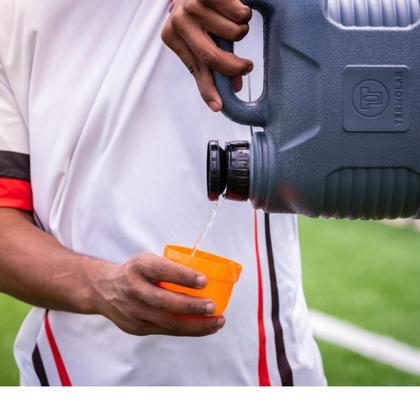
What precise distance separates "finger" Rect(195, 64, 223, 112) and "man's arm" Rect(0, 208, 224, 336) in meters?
0.27

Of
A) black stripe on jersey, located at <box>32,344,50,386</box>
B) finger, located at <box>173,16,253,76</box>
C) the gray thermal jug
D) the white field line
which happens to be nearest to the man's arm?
black stripe on jersey, located at <box>32,344,50,386</box>

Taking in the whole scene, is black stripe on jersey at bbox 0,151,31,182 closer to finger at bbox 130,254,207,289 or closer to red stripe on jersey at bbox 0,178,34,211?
red stripe on jersey at bbox 0,178,34,211

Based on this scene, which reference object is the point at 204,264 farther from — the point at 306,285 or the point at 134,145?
the point at 306,285

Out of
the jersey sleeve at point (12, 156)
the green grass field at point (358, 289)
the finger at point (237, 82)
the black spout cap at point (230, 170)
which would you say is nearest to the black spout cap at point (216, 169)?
the black spout cap at point (230, 170)

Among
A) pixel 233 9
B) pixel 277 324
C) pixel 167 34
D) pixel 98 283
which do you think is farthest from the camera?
pixel 277 324

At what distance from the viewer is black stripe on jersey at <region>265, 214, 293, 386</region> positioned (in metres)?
2.09

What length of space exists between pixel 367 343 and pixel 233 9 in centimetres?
367

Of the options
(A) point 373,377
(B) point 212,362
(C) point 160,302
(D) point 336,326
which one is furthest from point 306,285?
(C) point 160,302

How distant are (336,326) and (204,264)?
3649 mm

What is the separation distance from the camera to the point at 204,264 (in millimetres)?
1699

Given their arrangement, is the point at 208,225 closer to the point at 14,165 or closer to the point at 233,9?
the point at 14,165

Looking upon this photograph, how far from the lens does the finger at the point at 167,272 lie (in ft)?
5.46

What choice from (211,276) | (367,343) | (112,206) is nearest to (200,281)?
(211,276)

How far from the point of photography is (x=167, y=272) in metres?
1.68
